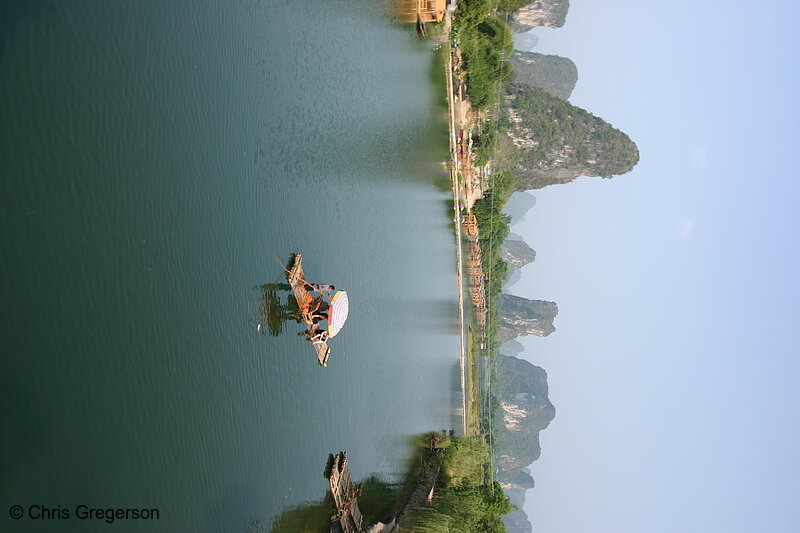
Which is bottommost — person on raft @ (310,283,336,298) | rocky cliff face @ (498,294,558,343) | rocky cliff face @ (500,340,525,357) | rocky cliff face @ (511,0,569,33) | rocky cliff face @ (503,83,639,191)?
rocky cliff face @ (500,340,525,357)

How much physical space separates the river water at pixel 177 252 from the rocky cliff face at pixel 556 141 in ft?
92.2

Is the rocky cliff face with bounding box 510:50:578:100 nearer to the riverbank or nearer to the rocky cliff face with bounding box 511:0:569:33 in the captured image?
the rocky cliff face with bounding box 511:0:569:33

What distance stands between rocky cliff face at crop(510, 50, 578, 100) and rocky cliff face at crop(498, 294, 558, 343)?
31172 mm

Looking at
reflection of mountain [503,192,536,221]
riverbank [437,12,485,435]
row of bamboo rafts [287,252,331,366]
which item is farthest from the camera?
reflection of mountain [503,192,536,221]

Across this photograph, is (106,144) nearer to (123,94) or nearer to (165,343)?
(123,94)

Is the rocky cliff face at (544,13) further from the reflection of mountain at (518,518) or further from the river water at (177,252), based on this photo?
the reflection of mountain at (518,518)

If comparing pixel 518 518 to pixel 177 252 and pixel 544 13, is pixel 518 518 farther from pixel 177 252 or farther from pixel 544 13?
pixel 177 252

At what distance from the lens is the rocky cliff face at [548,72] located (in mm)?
77725

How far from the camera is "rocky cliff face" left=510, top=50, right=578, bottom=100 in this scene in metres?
77.7

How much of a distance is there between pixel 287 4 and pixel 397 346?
44.7 feet

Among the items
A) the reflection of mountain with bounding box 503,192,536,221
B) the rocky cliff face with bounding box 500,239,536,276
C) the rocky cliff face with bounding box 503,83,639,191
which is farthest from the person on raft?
the reflection of mountain with bounding box 503,192,536,221

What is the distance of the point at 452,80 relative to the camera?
107 ft

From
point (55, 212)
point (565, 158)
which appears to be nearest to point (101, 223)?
point (55, 212)

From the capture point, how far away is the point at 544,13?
72375mm
